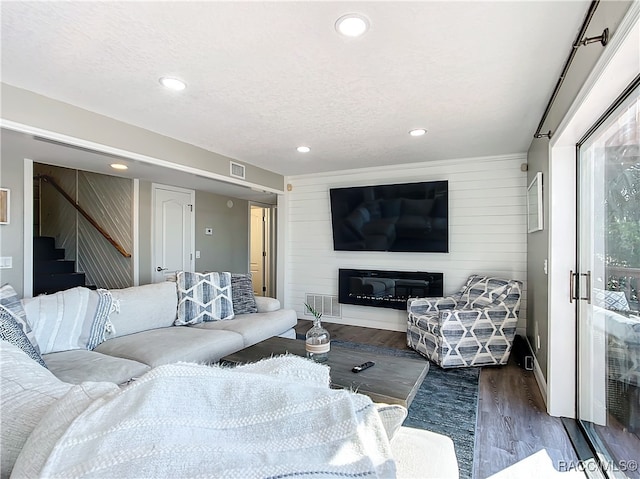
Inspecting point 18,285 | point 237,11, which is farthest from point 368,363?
point 18,285

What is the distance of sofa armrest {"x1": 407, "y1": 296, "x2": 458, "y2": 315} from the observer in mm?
3877

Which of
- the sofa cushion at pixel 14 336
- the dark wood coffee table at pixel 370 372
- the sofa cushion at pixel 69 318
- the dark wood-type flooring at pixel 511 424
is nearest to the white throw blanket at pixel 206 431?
the dark wood coffee table at pixel 370 372

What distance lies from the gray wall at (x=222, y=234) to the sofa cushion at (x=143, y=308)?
2.38 m

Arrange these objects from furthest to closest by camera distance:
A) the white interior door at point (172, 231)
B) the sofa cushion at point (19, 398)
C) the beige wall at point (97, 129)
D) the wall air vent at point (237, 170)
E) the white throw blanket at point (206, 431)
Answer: the white interior door at point (172, 231), the wall air vent at point (237, 170), the beige wall at point (97, 129), the sofa cushion at point (19, 398), the white throw blanket at point (206, 431)

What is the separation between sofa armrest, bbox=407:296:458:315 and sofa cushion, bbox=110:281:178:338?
8.45ft

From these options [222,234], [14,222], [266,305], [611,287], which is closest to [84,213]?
[14,222]

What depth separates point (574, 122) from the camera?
1964 millimetres

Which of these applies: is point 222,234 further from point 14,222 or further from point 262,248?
point 14,222

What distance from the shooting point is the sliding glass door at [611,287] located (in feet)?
5.24

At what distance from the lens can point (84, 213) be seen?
198 inches

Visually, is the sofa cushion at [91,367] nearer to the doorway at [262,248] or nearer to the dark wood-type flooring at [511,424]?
the dark wood-type flooring at [511,424]

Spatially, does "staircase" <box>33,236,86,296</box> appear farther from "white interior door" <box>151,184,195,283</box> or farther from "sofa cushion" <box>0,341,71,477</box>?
"sofa cushion" <box>0,341,71,477</box>

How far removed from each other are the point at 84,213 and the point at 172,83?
3.82 metres

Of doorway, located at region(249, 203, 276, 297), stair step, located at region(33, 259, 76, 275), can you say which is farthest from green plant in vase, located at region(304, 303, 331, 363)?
doorway, located at region(249, 203, 276, 297)
